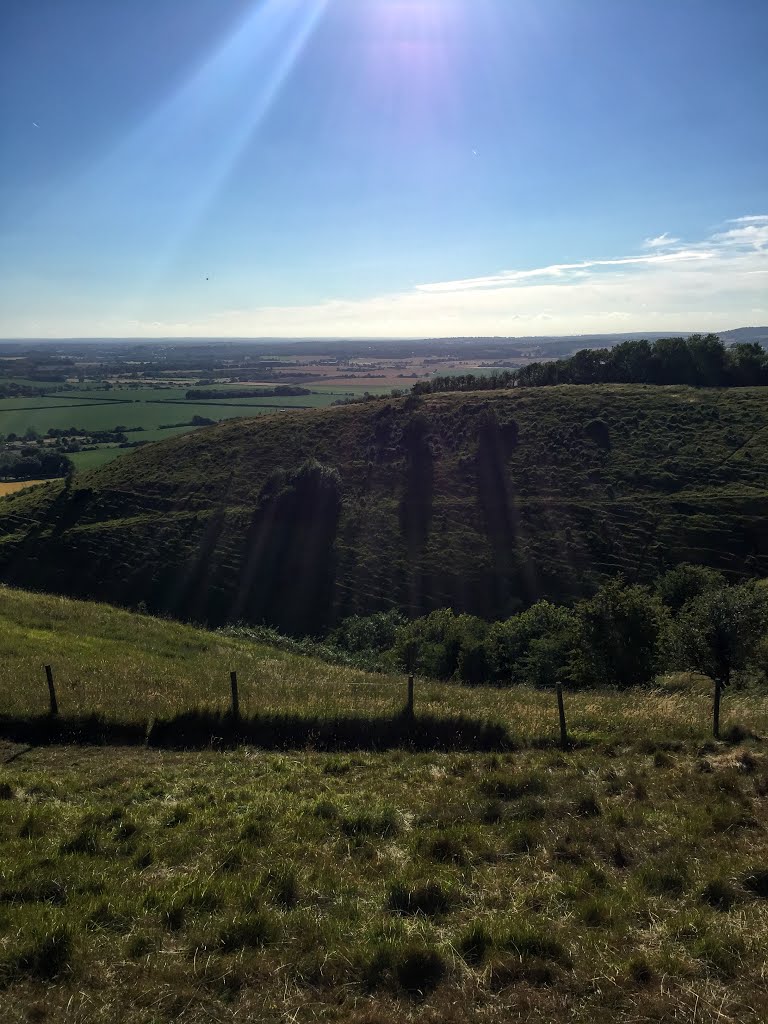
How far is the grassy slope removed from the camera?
5109mm

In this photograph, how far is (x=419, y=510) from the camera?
2522 inches

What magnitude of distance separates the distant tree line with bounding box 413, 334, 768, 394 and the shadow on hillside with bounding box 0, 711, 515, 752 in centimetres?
8500

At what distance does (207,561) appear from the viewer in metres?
59.5

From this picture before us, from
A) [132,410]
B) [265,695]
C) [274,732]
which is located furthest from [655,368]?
[132,410]

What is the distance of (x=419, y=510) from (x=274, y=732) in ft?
170

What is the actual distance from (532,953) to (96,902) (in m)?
4.40

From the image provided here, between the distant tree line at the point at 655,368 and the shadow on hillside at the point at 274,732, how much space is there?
85000 millimetres

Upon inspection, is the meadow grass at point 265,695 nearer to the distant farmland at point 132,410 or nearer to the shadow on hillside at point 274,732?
the shadow on hillside at point 274,732

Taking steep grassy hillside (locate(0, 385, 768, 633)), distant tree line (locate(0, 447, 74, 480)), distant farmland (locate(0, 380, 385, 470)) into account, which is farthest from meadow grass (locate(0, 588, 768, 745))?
distant farmland (locate(0, 380, 385, 470))

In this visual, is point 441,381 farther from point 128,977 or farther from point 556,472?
point 128,977

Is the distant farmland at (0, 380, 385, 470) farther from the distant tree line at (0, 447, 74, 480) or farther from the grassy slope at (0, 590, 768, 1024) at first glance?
the grassy slope at (0, 590, 768, 1024)

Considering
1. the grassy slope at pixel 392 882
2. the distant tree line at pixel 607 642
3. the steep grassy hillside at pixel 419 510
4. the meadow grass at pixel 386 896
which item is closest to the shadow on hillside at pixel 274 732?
the grassy slope at pixel 392 882

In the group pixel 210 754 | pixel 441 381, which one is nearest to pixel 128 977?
pixel 210 754

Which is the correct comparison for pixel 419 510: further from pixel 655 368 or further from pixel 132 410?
pixel 132 410
